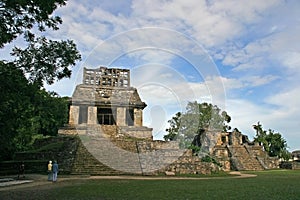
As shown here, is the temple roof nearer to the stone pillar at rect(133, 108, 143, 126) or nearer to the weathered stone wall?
the stone pillar at rect(133, 108, 143, 126)

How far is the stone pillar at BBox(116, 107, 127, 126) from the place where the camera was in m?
32.2

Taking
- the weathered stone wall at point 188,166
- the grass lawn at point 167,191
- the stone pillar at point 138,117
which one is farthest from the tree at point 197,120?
the grass lawn at point 167,191

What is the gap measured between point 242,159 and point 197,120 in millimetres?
16045

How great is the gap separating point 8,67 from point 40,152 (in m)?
11.8

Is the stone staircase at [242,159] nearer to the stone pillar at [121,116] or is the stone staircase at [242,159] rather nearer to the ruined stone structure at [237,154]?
the ruined stone structure at [237,154]

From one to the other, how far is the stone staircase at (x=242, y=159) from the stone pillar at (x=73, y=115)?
16.5m

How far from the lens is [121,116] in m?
32.4

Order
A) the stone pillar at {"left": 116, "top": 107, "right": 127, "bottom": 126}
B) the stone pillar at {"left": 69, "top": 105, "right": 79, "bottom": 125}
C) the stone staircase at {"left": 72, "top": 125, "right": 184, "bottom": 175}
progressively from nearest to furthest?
the stone staircase at {"left": 72, "top": 125, "right": 184, "bottom": 175}
the stone pillar at {"left": 69, "top": 105, "right": 79, "bottom": 125}
the stone pillar at {"left": 116, "top": 107, "right": 127, "bottom": 126}

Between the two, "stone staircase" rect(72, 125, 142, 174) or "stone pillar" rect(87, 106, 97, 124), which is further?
"stone pillar" rect(87, 106, 97, 124)

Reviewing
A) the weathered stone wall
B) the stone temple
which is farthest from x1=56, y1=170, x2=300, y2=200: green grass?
the weathered stone wall

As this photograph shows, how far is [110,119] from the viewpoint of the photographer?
33656mm

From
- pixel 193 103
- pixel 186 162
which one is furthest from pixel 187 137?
pixel 186 162

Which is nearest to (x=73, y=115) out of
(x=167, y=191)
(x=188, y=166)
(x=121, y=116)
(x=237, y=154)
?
(x=121, y=116)

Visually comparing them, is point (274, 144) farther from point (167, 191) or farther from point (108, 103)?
point (167, 191)
